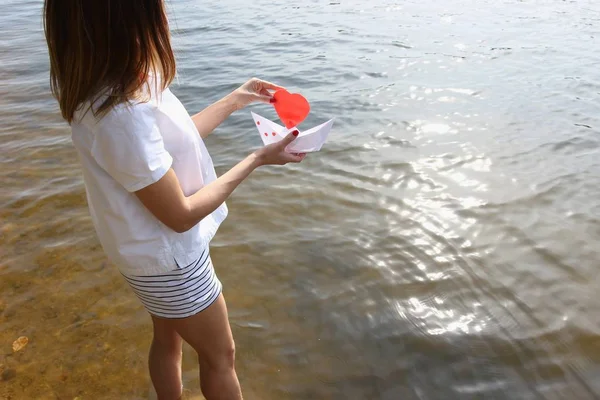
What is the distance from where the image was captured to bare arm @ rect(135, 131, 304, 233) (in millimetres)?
1562

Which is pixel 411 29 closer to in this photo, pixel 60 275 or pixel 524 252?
pixel 524 252

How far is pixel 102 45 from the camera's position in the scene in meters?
1.47

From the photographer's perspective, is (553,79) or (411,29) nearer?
(553,79)

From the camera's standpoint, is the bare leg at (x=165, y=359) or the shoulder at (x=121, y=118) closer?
the shoulder at (x=121, y=118)

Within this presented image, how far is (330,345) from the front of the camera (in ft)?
10.1

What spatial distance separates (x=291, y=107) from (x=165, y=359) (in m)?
1.31

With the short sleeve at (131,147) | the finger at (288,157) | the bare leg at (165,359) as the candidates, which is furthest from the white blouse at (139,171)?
the bare leg at (165,359)

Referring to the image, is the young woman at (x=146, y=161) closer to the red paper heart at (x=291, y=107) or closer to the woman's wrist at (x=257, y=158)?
the woman's wrist at (x=257, y=158)

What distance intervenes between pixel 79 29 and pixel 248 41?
9467 mm

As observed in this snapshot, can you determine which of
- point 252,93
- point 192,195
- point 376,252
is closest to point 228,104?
point 252,93

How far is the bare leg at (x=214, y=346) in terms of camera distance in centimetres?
192

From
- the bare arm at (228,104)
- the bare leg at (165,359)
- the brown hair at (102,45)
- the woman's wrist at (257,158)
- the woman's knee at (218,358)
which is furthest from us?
the bare arm at (228,104)

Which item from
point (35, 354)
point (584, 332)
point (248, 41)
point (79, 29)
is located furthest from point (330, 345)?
point (248, 41)

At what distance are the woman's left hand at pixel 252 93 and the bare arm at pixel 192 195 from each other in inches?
20.3
